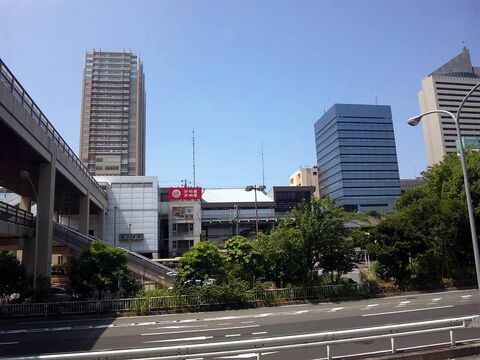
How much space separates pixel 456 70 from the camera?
167m

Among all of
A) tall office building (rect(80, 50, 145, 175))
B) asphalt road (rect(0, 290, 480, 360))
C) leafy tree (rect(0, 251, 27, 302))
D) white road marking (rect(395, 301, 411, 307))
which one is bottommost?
white road marking (rect(395, 301, 411, 307))

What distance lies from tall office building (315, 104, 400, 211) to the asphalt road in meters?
116

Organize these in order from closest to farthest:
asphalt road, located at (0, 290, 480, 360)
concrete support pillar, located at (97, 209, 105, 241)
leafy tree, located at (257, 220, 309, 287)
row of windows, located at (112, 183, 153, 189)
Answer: asphalt road, located at (0, 290, 480, 360)
leafy tree, located at (257, 220, 309, 287)
concrete support pillar, located at (97, 209, 105, 241)
row of windows, located at (112, 183, 153, 189)

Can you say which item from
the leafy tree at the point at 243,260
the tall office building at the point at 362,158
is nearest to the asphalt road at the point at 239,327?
the leafy tree at the point at 243,260

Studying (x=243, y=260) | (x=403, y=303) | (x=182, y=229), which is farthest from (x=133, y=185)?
(x=403, y=303)

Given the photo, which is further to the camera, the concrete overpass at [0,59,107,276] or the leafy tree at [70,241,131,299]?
the leafy tree at [70,241,131,299]

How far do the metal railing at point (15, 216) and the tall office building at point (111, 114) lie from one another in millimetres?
96101

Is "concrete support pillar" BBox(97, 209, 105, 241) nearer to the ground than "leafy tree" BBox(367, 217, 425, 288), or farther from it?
farther from it

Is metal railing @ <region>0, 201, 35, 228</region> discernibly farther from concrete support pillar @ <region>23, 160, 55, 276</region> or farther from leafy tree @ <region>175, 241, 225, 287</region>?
leafy tree @ <region>175, 241, 225, 287</region>

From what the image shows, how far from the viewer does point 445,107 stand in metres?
154

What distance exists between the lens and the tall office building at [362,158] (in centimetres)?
13638

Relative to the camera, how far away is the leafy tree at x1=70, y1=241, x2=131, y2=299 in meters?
23.8

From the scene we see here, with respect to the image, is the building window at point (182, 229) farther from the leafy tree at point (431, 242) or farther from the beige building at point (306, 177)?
the beige building at point (306, 177)

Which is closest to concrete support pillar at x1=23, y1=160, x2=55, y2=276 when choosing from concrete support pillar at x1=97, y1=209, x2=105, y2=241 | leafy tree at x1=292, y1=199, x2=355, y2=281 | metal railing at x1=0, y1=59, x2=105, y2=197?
metal railing at x1=0, y1=59, x2=105, y2=197
